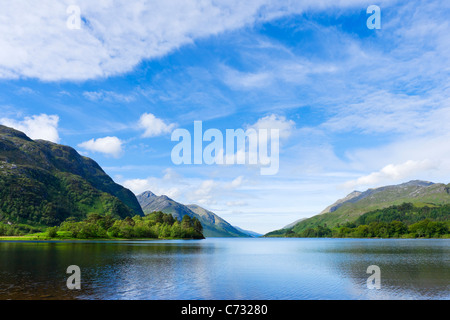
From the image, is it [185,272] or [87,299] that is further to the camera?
[185,272]
